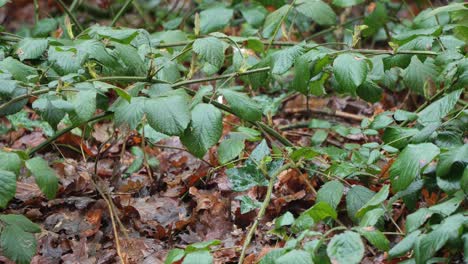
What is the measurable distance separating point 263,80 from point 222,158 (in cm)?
40

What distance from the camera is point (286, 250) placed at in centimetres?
177

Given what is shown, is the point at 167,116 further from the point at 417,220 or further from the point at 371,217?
the point at 417,220

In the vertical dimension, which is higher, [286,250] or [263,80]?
[263,80]

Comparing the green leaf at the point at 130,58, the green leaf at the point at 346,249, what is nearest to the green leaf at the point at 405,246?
the green leaf at the point at 346,249

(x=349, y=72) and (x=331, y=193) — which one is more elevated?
(x=349, y=72)

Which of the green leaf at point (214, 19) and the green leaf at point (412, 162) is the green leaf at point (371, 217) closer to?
the green leaf at point (412, 162)

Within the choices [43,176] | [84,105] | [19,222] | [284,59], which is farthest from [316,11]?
[19,222]

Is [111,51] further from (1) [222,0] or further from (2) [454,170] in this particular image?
(1) [222,0]

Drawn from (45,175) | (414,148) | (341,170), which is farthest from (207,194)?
(414,148)

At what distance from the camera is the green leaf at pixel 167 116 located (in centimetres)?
208

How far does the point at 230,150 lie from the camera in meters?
2.41

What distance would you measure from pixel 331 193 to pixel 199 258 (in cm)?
69

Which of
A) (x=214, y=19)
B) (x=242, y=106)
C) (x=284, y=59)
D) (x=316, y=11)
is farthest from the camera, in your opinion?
(x=214, y=19)

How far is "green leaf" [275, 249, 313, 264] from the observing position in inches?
Result: 65.9
